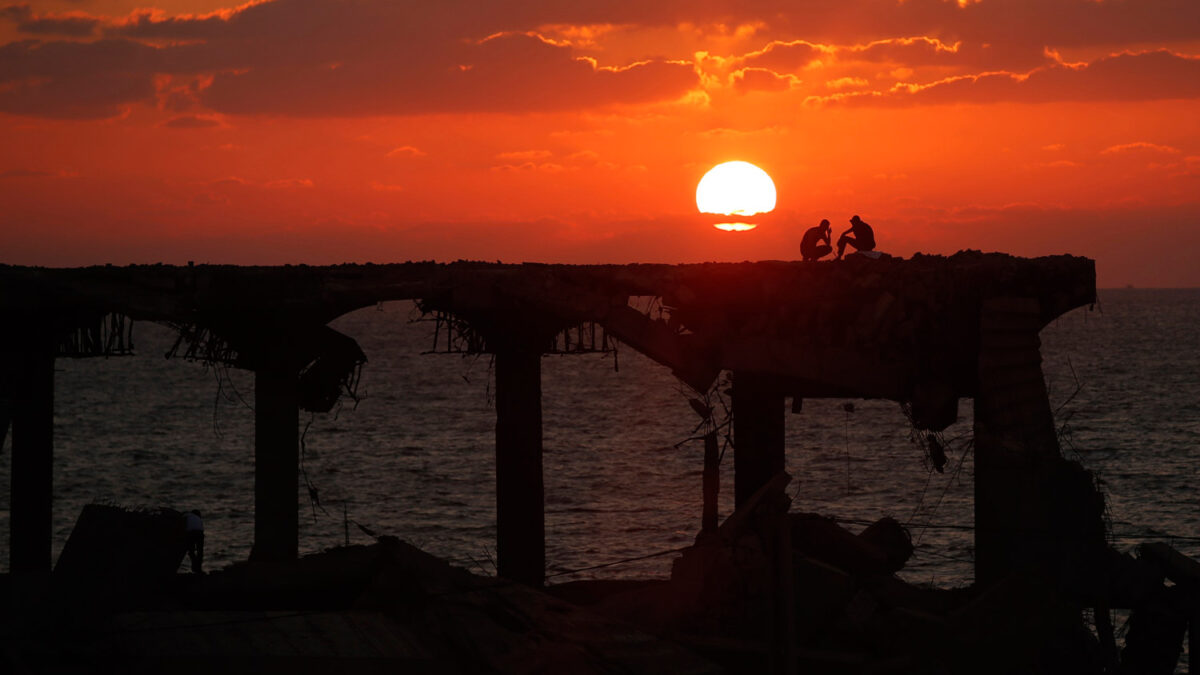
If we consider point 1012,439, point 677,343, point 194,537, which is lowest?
point 194,537

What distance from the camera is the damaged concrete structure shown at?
16953mm

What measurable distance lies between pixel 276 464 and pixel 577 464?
53.3 m

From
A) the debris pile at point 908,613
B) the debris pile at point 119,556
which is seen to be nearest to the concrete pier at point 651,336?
the debris pile at point 908,613

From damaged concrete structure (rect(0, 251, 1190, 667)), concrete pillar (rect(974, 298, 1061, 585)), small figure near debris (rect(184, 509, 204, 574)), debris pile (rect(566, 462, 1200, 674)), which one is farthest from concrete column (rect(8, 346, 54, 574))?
concrete pillar (rect(974, 298, 1061, 585))

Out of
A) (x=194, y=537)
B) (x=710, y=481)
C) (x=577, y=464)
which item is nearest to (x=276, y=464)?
(x=194, y=537)

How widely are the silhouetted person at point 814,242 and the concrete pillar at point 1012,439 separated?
4.44m

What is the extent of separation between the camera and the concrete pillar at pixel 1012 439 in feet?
54.5

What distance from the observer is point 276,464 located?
22.2 m

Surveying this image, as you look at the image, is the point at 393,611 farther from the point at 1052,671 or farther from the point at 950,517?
the point at 950,517

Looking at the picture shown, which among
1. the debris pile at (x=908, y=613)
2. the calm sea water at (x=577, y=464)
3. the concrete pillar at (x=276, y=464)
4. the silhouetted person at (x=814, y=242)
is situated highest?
the silhouetted person at (x=814, y=242)

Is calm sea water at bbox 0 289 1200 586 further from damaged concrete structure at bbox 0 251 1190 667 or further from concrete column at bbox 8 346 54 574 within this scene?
concrete column at bbox 8 346 54 574

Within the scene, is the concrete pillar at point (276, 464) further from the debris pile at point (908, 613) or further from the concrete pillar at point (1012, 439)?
the concrete pillar at point (1012, 439)

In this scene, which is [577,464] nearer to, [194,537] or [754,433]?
[754,433]

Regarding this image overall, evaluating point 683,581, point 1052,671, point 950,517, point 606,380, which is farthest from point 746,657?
point 606,380
